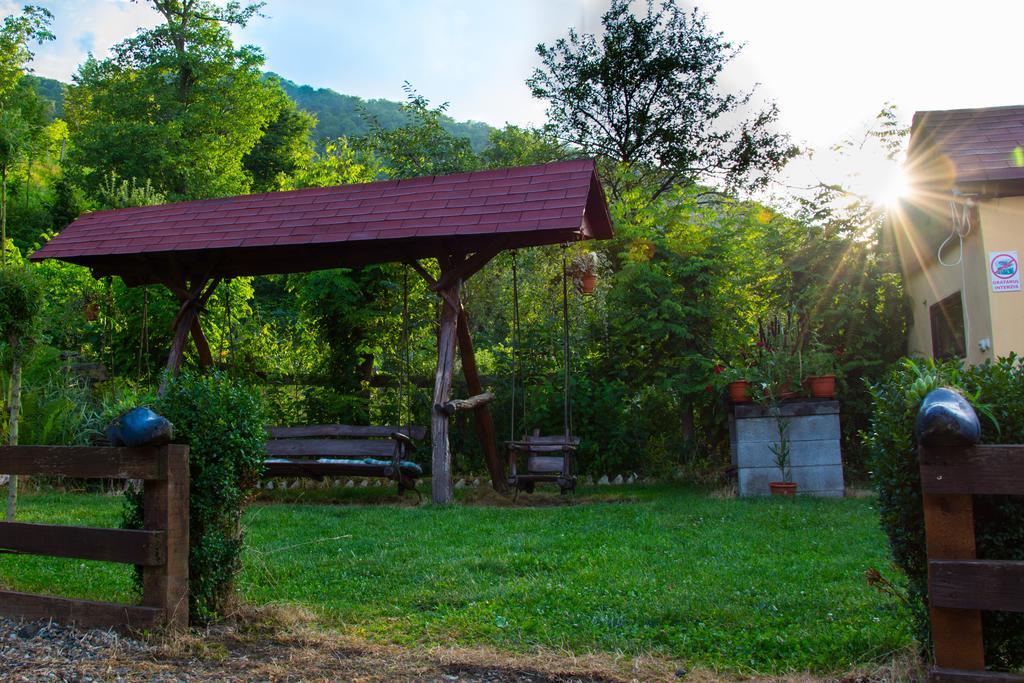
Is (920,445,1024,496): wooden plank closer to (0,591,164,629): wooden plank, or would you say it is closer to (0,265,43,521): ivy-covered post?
(0,591,164,629): wooden plank

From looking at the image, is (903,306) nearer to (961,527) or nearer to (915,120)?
(915,120)

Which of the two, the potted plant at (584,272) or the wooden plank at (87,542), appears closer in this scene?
the wooden plank at (87,542)

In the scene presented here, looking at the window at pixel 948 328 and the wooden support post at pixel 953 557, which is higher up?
the window at pixel 948 328

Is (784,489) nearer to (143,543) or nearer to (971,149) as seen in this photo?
(971,149)

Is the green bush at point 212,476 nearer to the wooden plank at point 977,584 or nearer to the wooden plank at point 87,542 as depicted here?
the wooden plank at point 87,542

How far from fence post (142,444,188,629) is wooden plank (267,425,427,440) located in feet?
20.4

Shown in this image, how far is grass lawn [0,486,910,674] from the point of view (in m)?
3.84

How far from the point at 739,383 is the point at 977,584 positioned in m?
7.01

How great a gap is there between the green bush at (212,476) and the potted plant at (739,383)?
658 cm

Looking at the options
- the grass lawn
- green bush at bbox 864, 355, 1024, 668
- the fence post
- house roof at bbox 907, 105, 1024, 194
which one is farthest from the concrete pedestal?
the fence post

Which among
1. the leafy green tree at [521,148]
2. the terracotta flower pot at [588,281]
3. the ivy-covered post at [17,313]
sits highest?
the leafy green tree at [521,148]

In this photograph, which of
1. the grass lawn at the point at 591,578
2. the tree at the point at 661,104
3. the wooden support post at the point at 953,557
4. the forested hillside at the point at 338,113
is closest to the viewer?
the wooden support post at the point at 953,557

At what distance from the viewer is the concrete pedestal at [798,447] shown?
367 inches

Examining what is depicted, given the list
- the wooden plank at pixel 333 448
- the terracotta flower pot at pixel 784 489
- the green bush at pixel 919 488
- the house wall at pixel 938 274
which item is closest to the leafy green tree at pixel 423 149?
the wooden plank at pixel 333 448
